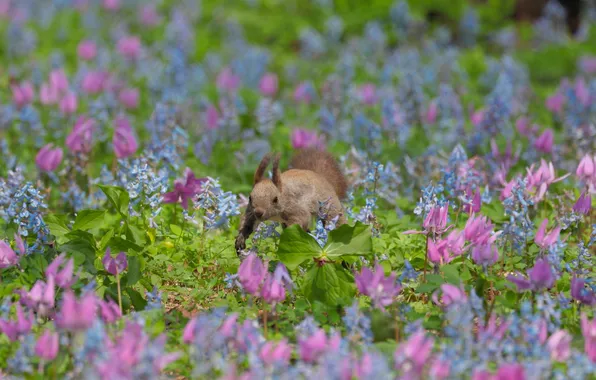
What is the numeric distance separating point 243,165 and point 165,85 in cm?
256

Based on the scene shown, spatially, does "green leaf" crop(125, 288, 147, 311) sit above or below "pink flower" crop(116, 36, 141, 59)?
below

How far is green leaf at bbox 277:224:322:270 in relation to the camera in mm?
4074

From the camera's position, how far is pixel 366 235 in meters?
4.08

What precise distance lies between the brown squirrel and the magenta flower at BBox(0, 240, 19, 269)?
1095 millimetres

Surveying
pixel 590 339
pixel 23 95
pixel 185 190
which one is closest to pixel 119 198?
pixel 185 190

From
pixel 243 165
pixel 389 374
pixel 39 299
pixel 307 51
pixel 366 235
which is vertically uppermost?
pixel 307 51

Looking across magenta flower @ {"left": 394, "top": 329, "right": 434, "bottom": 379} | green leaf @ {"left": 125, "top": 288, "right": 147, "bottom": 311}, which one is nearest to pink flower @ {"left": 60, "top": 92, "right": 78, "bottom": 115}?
green leaf @ {"left": 125, "top": 288, "right": 147, "bottom": 311}

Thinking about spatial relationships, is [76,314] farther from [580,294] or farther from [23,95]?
[23,95]

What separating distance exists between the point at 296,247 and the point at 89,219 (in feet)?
3.47

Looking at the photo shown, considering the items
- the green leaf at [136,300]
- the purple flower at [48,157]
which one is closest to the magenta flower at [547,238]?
the green leaf at [136,300]

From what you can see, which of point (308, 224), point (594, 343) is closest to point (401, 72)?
point (308, 224)

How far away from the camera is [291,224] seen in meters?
4.37

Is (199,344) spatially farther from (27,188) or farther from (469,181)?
(469,181)

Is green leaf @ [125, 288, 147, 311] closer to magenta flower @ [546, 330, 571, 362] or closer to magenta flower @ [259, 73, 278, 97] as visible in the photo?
magenta flower @ [546, 330, 571, 362]
